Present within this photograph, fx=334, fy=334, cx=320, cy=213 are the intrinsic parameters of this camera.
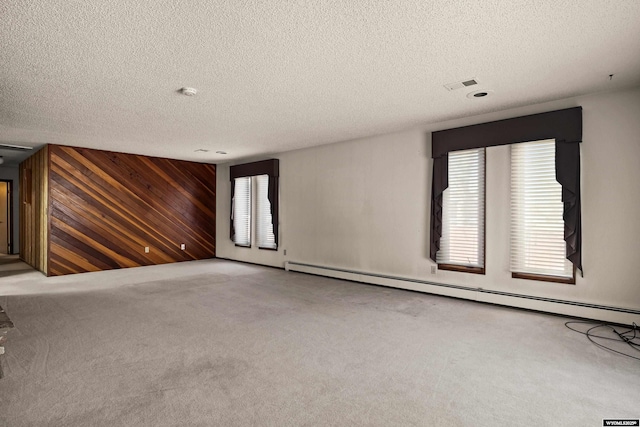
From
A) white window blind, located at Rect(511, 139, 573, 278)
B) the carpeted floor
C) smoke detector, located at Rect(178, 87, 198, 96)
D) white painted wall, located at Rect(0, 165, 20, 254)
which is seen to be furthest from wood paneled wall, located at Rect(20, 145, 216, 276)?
white window blind, located at Rect(511, 139, 573, 278)

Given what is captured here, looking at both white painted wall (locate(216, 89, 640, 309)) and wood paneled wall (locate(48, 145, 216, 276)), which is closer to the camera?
white painted wall (locate(216, 89, 640, 309))

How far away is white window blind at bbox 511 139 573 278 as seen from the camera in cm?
395

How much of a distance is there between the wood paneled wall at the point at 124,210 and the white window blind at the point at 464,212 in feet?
20.3

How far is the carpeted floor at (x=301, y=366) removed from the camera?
6.57 feet

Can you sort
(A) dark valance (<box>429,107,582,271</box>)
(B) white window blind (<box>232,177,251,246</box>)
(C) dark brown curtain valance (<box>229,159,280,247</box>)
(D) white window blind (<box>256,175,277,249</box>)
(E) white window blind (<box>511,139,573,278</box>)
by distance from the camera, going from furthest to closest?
(B) white window blind (<box>232,177,251,246</box>) → (D) white window blind (<box>256,175,277,249</box>) → (C) dark brown curtain valance (<box>229,159,280,247</box>) → (E) white window blind (<box>511,139,573,278</box>) → (A) dark valance (<box>429,107,582,271</box>)

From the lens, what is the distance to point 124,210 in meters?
7.29

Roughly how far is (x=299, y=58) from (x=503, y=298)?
149 inches

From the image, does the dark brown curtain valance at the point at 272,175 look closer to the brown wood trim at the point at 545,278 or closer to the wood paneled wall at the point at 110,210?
the wood paneled wall at the point at 110,210

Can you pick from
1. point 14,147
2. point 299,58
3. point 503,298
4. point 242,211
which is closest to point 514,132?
point 503,298

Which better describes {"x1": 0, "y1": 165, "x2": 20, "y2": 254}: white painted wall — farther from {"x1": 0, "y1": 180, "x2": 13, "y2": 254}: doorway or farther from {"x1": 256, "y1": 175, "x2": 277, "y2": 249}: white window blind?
{"x1": 256, "y1": 175, "x2": 277, "y2": 249}: white window blind

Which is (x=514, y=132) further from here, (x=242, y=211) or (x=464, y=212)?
(x=242, y=211)

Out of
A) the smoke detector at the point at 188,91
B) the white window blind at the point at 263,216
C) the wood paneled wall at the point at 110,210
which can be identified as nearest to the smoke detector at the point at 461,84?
the smoke detector at the point at 188,91

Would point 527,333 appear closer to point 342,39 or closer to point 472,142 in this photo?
point 472,142

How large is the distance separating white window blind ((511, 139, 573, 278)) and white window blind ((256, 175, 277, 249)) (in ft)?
16.0
